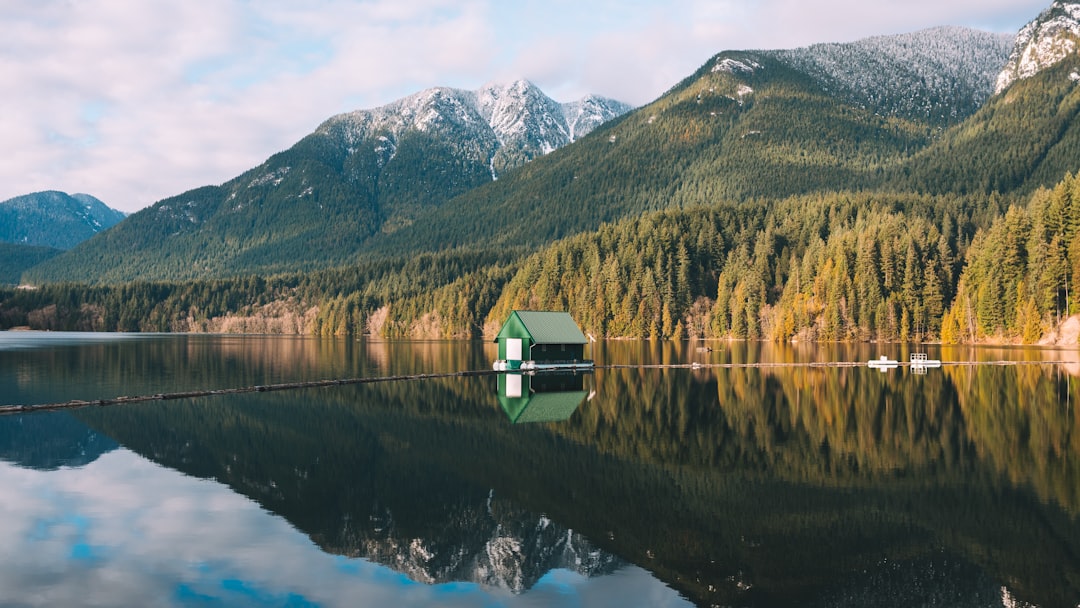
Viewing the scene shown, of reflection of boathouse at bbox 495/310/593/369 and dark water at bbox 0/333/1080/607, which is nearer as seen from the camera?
dark water at bbox 0/333/1080/607

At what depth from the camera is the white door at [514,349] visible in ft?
285

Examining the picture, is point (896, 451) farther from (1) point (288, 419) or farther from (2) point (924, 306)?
(2) point (924, 306)

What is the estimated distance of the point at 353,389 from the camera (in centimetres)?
6550

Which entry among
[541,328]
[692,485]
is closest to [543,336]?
[541,328]

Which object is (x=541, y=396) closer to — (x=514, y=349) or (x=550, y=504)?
(x=514, y=349)

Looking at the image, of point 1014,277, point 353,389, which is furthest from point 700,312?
point 353,389

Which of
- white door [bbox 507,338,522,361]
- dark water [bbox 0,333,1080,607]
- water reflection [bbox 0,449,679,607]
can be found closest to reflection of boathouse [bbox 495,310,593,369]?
white door [bbox 507,338,522,361]

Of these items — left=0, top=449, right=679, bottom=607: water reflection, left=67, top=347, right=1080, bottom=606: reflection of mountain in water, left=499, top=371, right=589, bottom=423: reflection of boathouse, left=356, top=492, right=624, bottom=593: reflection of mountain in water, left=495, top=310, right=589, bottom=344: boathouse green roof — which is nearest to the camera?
left=0, top=449, right=679, bottom=607: water reflection

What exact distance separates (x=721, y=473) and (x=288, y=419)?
27.9 m

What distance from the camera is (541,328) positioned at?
88.2 meters

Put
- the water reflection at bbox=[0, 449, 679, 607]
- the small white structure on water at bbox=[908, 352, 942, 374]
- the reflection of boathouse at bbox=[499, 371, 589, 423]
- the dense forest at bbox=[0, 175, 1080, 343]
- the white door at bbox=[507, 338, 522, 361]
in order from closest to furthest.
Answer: the water reflection at bbox=[0, 449, 679, 607] < the reflection of boathouse at bbox=[499, 371, 589, 423] < the small white structure on water at bbox=[908, 352, 942, 374] < the white door at bbox=[507, 338, 522, 361] < the dense forest at bbox=[0, 175, 1080, 343]

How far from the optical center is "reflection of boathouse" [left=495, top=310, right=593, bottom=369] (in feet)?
284

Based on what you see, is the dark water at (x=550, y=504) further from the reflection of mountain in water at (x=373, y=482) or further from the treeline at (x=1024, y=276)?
the treeline at (x=1024, y=276)

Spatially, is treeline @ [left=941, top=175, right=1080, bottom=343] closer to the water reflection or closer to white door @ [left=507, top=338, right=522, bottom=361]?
white door @ [left=507, top=338, right=522, bottom=361]
